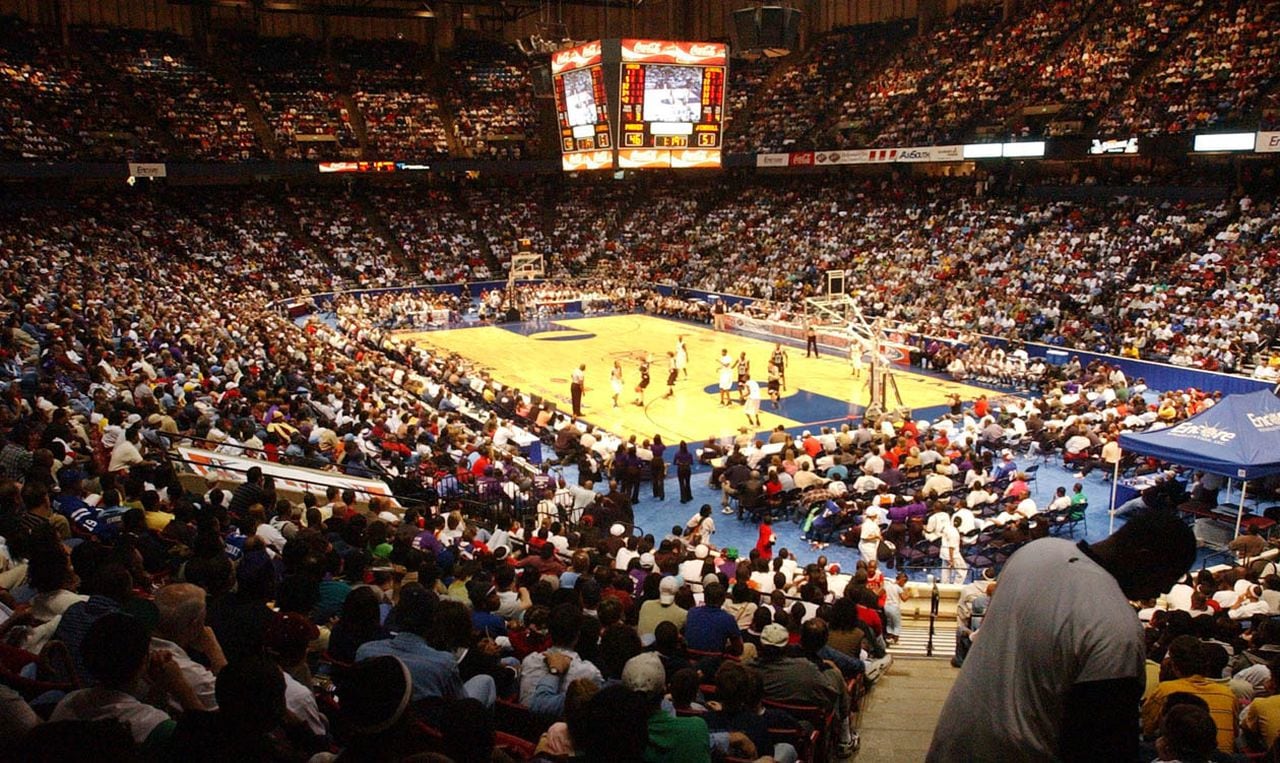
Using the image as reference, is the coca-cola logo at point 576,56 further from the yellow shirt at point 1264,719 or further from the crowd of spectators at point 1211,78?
the yellow shirt at point 1264,719

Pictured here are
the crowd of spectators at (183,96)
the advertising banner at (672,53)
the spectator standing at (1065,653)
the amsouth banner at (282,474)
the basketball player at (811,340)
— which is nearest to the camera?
the spectator standing at (1065,653)

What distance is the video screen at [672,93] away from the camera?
2733cm

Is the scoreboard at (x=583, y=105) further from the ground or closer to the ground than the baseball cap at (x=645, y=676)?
further from the ground

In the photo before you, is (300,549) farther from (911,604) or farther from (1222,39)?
(1222,39)

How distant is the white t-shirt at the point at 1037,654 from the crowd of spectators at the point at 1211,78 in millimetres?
32855

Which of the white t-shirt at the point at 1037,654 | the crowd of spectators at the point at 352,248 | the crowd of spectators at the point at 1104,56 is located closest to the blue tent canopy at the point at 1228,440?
the white t-shirt at the point at 1037,654

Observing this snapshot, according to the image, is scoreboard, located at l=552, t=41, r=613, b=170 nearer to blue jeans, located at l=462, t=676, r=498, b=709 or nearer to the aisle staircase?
the aisle staircase

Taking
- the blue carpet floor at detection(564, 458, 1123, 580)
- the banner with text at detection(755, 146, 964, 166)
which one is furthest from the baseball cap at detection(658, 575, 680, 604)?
the banner with text at detection(755, 146, 964, 166)

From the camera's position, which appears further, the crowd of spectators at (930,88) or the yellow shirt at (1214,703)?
the crowd of spectators at (930,88)

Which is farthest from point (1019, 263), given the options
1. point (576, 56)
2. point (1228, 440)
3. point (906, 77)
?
point (1228, 440)

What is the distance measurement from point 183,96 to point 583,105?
1142 inches

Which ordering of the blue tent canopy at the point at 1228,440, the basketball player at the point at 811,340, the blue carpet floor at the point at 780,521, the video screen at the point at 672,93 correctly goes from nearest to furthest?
1. the blue tent canopy at the point at 1228,440
2. the blue carpet floor at the point at 780,521
3. the video screen at the point at 672,93
4. the basketball player at the point at 811,340

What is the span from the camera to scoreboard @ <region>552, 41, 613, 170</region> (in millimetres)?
27484

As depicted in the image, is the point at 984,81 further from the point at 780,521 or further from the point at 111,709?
the point at 111,709
